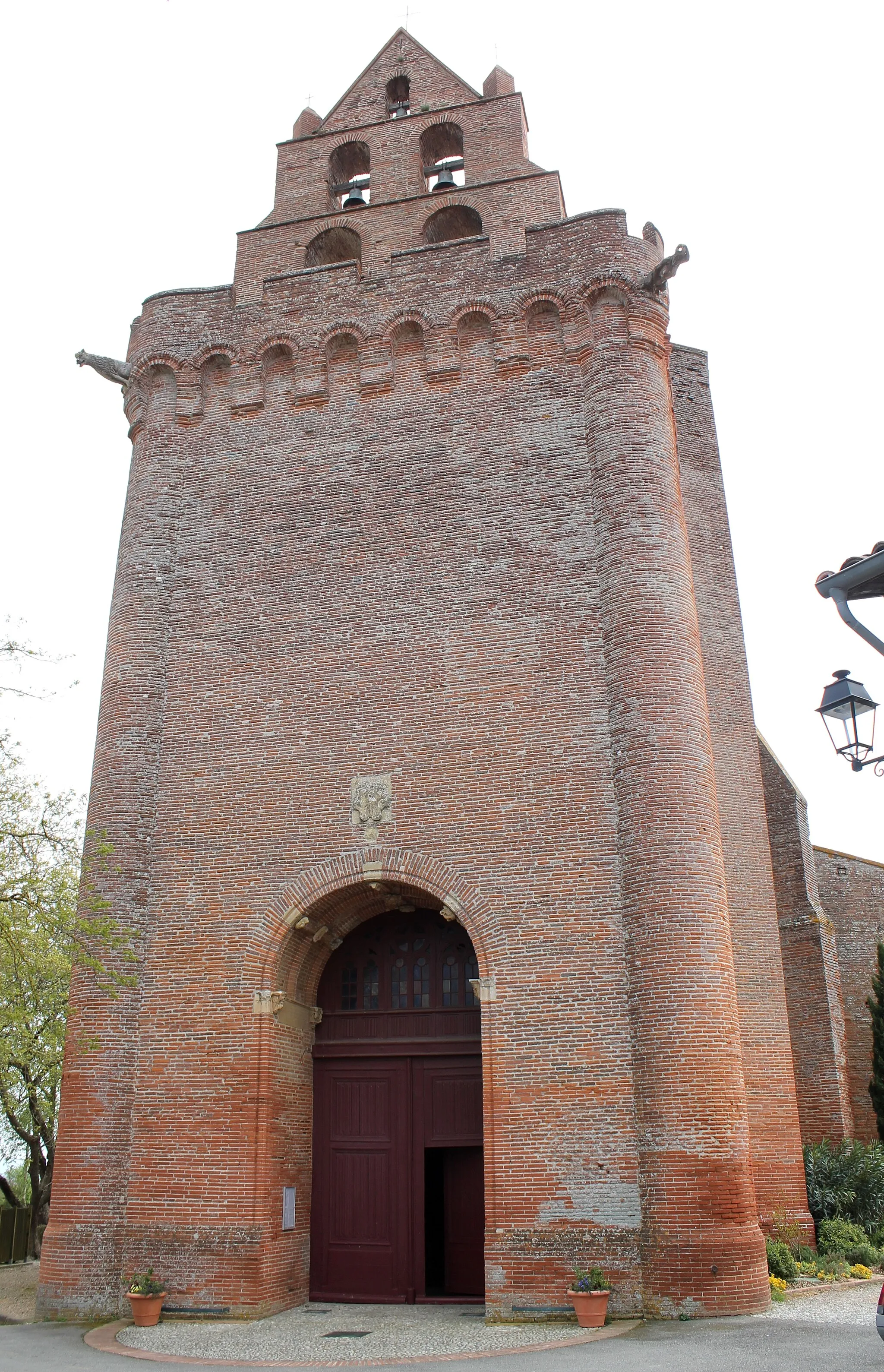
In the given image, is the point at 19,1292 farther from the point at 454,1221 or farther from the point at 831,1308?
the point at 831,1308

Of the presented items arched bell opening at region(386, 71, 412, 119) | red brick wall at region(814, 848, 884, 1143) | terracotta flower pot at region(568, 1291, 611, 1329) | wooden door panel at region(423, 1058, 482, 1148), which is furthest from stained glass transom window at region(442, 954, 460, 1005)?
arched bell opening at region(386, 71, 412, 119)

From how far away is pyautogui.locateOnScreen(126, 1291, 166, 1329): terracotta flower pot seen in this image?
12.1 m

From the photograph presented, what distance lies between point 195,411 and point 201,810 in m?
6.51

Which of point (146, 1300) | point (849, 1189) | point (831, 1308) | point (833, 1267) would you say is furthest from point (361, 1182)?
point (849, 1189)

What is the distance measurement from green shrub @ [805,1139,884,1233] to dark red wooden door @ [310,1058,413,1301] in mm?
5777

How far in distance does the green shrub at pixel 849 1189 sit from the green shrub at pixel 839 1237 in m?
0.31

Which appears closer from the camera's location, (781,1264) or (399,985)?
(781,1264)

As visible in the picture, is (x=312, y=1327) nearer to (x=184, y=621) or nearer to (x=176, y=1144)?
(x=176, y=1144)

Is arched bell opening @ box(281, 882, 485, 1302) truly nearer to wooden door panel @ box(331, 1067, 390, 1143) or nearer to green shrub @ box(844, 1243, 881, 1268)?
wooden door panel @ box(331, 1067, 390, 1143)

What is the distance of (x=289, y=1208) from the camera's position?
1341cm

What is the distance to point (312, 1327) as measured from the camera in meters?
12.0

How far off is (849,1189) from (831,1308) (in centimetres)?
419

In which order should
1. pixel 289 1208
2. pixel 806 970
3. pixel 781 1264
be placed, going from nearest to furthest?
pixel 781 1264
pixel 289 1208
pixel 806 970

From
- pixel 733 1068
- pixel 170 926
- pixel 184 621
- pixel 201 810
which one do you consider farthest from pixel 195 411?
pixel 733 1068
